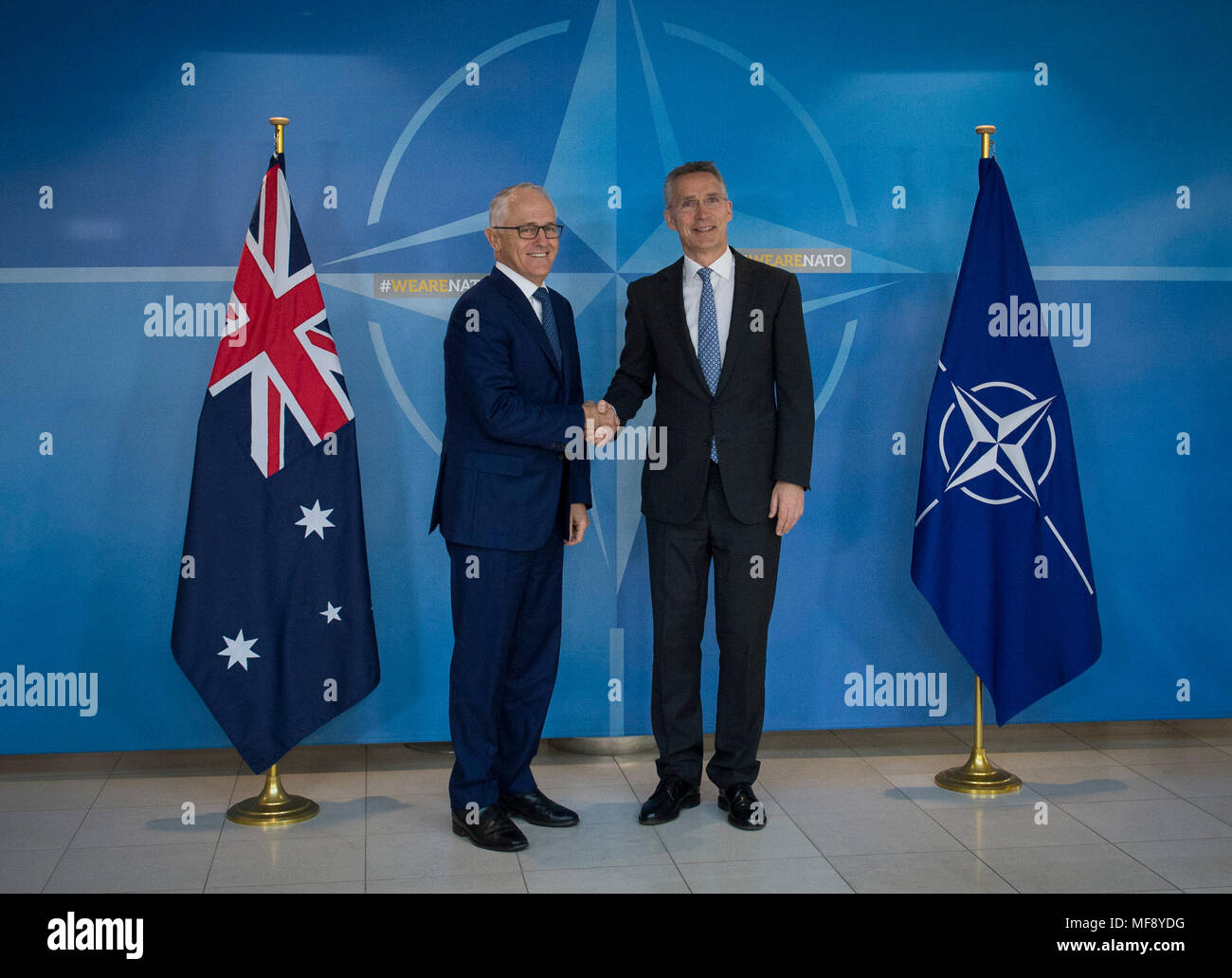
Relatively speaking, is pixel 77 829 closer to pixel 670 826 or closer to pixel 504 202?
pixel 670 826

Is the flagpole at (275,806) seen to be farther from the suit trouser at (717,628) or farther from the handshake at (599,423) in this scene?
the handshake at (599,423)

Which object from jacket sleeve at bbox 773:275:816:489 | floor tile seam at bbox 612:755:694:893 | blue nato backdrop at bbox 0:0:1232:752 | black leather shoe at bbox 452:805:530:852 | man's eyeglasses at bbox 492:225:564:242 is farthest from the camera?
blue nato backdrop at bbox 0:0:1232:752

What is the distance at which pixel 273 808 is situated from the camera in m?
3.83

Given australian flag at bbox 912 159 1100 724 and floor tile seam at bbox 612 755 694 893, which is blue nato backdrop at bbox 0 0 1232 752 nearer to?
australian flag at bbox 912 159 1100 724

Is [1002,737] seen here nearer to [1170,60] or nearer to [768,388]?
[768,388]

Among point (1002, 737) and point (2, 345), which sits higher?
point (2, 345)

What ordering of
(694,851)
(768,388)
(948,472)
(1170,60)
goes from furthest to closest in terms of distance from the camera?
(1170,60)
(948,472)
(768,388)
(694,851)

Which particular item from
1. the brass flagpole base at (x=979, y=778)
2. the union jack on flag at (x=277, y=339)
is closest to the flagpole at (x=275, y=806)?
the union jack on flag at (x=277, y=339)

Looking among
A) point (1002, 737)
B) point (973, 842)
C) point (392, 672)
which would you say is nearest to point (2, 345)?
point (392, 672)

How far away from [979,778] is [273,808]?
232cm

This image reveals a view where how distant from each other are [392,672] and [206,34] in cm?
231

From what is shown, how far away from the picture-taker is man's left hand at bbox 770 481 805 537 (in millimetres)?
3674

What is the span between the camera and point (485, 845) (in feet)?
11.5

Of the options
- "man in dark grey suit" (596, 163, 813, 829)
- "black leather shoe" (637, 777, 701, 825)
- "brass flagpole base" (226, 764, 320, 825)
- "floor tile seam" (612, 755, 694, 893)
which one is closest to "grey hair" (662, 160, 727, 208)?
"man in dark grey suit" (596, 163, 813, 829)
